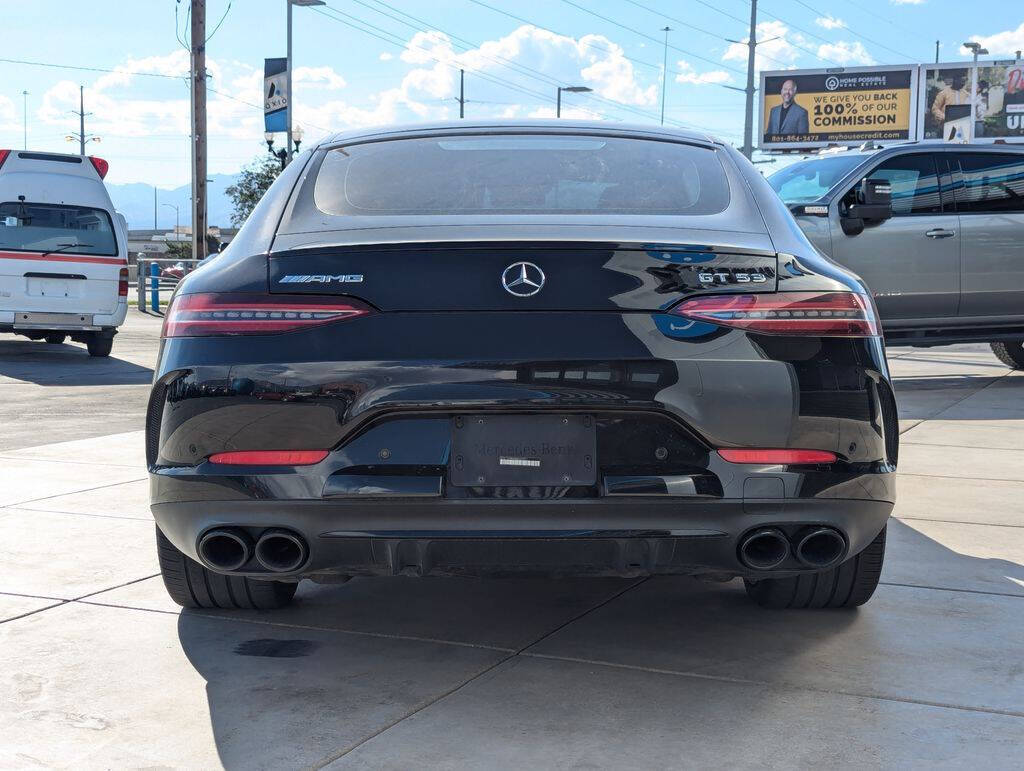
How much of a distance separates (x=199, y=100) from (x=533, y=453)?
2668cm

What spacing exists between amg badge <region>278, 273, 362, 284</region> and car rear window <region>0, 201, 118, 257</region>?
13.4m

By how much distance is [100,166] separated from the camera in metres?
16.9

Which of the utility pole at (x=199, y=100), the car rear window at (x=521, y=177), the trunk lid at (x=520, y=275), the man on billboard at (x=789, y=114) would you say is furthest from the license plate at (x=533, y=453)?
the man on billboard at (x=789, y=114)

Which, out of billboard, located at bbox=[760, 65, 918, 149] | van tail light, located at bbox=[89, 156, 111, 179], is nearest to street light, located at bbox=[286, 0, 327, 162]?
van tail light, located at bbox=[89, 156, 111, 179]

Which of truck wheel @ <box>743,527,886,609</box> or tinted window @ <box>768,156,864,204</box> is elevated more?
tinted window @ <box>768,156,864,204</box>

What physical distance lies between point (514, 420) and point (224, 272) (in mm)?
857

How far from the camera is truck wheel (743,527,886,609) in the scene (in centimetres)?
390

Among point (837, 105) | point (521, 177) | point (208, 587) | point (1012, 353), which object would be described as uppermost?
point (837, 105)

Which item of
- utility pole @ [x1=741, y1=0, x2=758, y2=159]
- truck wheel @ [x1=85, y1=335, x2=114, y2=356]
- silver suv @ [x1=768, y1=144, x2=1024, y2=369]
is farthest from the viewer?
utility pole @ [x1=741, y1=0, x2=758, y2=159]

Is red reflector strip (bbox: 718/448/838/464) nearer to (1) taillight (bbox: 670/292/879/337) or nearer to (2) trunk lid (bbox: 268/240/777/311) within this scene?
(1) taillight (bbox: 670/292/879/337)

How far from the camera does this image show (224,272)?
3.28 metres

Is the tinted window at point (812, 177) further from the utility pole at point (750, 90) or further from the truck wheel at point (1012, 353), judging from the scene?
the utility pole at point (750, 90)

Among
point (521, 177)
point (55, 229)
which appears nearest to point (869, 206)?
point (521, 177)

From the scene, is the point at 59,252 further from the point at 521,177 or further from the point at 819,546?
the point at 819,546
